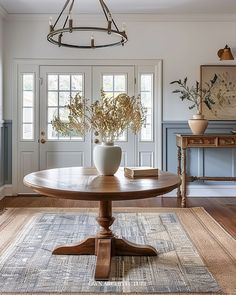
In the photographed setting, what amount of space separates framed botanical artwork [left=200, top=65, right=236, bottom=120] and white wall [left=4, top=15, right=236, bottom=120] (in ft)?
0.35

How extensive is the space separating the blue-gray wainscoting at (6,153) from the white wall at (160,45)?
586 millimetres

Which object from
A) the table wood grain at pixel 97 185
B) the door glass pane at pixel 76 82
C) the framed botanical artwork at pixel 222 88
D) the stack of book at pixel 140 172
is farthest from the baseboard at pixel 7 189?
the stack of book at pixel 140 172

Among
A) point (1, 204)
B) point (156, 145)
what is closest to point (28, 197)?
point (1, 204)

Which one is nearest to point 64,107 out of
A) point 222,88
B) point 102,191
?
point 222,88

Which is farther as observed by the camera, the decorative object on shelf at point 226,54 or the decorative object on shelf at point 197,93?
the decorative object on shelf at point 197,93

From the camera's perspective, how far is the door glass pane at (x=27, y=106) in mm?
5539

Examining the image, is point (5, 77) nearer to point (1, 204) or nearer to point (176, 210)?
point (1, 204)

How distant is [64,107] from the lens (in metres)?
5.56

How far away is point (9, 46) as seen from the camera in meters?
5.47

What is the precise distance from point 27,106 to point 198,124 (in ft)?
8.05

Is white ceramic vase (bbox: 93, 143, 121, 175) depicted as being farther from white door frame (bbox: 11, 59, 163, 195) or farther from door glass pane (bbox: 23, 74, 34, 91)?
door glass pane (bbox: 23, 74, 34, 91)

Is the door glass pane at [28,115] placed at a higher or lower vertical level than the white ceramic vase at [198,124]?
higher

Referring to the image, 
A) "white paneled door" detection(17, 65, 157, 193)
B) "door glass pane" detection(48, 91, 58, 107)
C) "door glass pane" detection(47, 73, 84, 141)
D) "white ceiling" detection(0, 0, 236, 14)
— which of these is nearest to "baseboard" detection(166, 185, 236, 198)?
"white paneled door" detection(17, 65, 157, 193)

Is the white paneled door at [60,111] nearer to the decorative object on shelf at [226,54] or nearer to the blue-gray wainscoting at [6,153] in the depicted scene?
the blue-gray wainscoting at [6,153]
